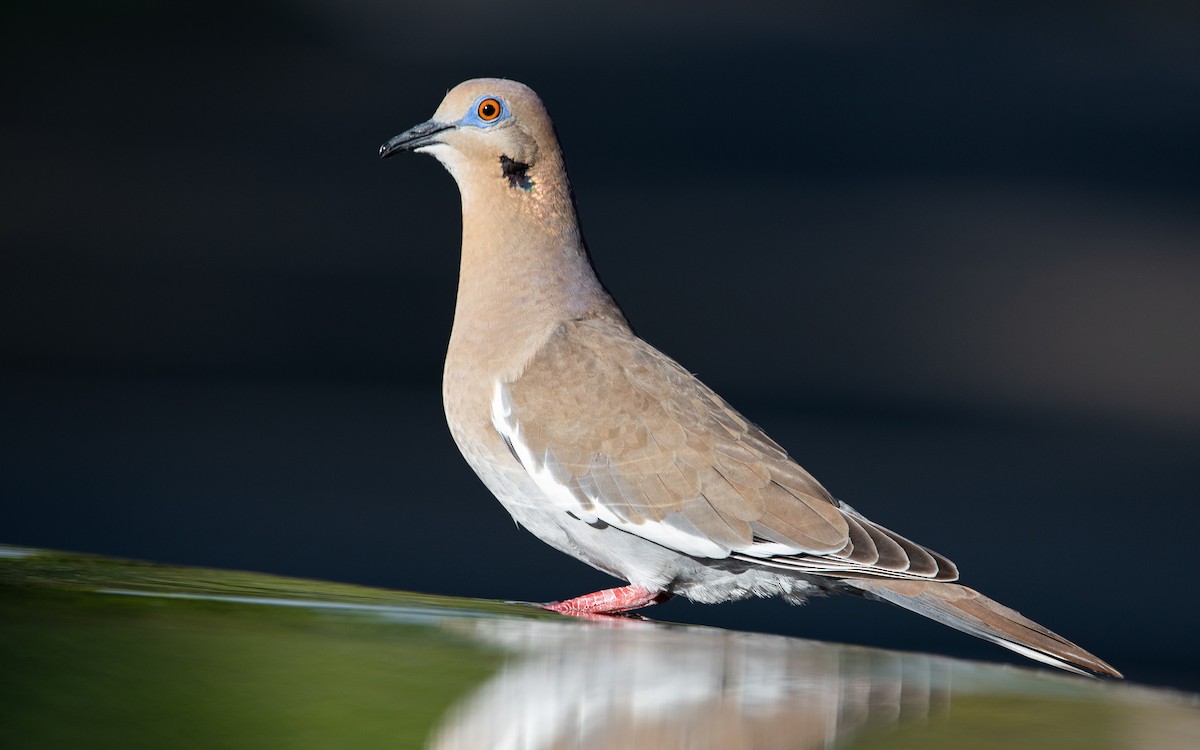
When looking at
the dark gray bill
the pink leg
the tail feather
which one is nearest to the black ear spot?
the dark gray bill

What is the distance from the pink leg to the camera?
170 cm

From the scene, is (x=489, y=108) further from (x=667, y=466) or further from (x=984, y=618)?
(x=984, y=618)

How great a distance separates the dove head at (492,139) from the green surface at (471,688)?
3.63 feet

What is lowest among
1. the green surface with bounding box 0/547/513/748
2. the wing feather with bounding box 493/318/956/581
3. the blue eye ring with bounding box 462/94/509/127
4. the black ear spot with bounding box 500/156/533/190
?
the green surface with bounding box 0/547/513/748

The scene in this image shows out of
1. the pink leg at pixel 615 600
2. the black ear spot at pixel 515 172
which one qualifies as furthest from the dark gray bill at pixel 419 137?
the pink leg at pixel 615 600

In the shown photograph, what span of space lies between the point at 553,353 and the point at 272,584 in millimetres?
828

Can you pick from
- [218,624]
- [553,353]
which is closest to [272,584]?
[218,624]

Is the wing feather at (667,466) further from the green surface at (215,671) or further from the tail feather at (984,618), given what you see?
the green surface at (215,671)

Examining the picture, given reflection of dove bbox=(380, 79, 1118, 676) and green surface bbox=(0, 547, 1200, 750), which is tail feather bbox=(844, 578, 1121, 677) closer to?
reflection of dove bbox=(380, 79, 1118, 676)

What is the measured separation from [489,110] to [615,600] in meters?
0.76

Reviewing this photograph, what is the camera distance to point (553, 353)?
1883mm

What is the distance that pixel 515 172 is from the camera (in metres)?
1.96

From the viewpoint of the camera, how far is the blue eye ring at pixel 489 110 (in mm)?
1903

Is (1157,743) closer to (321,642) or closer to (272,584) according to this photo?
(321,642)
